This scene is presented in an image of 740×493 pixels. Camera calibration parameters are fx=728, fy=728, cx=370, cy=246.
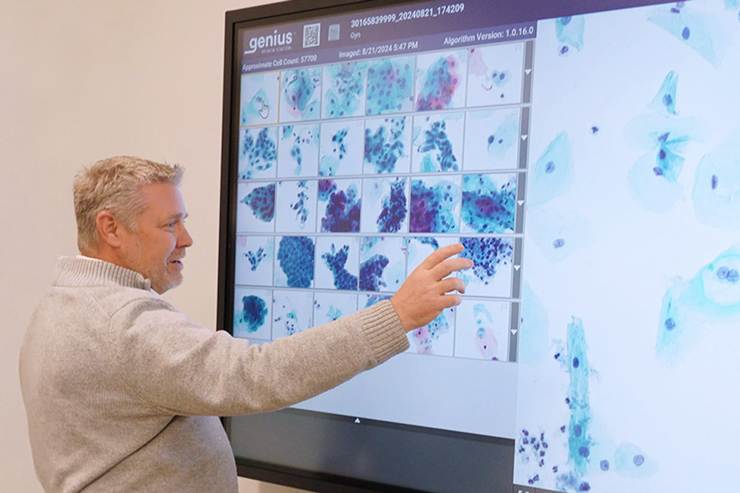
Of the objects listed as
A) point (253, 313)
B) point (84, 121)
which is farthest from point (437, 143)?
point (84, 121)

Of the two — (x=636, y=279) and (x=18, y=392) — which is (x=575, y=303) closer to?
(x=636, y=279)

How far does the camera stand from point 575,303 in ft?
5.27

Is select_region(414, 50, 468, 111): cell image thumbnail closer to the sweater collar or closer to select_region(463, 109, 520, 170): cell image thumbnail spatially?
select_region(463, 109, 520, 170): cell image thumbnail

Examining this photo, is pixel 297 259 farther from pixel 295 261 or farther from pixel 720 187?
pixel 720 187

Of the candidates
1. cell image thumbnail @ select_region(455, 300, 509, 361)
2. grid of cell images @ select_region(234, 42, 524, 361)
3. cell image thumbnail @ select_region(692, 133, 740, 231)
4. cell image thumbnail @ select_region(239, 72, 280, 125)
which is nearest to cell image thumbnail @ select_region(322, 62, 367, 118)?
grid of cell images @ select_region(234, 42, 524, 361)

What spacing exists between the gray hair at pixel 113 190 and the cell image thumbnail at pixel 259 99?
1.78ft

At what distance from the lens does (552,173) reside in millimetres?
1648

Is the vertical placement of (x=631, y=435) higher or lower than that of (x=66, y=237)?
lower

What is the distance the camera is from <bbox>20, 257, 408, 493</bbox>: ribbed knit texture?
1364 mm

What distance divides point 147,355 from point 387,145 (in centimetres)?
84

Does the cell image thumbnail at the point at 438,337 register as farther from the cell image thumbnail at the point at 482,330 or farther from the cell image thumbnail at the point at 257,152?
the cell image thumbnail at the point at 257,152

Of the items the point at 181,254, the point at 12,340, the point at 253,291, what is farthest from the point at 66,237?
the point at 181,254

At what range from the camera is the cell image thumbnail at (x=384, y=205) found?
6.15 feet

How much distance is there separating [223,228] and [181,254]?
1.37 ft
